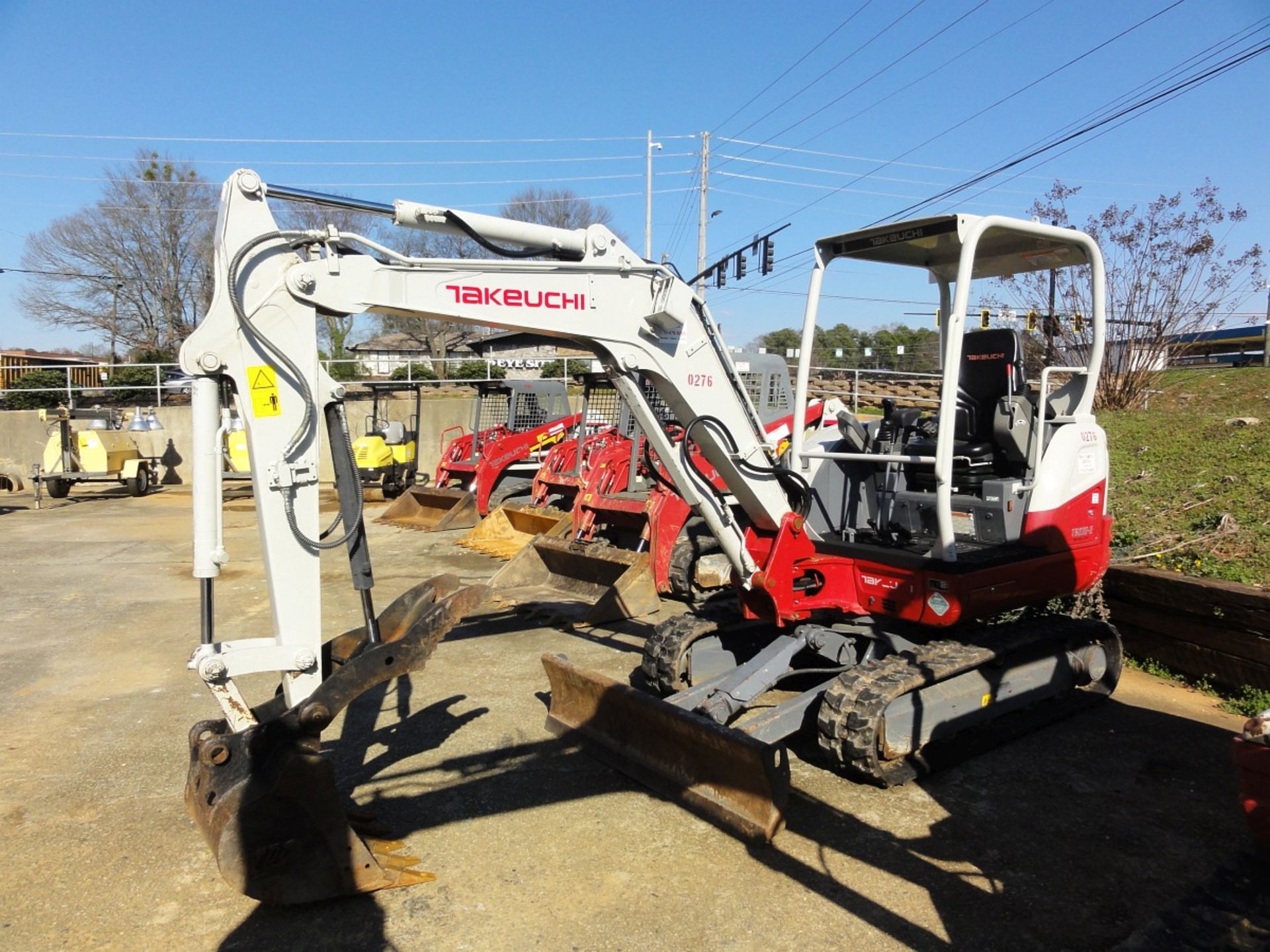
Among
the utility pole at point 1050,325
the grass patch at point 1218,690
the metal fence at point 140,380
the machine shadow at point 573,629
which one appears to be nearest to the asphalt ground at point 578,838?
the grass patch at point 1218,690

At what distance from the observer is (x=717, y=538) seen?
16.6ft

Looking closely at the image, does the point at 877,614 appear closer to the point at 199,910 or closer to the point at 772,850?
the point at 772,850

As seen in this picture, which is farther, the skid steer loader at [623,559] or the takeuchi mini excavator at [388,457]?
the takeuchi mini excavator at [388,457]

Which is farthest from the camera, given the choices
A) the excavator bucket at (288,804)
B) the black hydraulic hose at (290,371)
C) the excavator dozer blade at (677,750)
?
the excavator dozer blade at (677,750)

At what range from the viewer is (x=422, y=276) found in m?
3.88

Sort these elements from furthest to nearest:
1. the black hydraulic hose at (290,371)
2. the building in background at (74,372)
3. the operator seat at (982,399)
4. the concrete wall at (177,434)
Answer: the building in background at (74,372) → the concrete wall at (177,434) → the operator seat at (982,399) → the black hydraulic hose at (290,371)

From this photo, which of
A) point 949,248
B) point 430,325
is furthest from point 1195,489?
point 430,325

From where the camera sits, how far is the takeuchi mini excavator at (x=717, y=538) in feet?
11.6

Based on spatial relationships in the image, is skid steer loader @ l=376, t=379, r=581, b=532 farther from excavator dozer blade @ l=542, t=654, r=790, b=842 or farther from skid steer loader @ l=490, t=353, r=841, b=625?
excavator dozer blade @ l=542, t=654, r=790, b=842

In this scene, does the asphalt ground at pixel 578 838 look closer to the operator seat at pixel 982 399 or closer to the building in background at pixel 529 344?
the operator seat at pixel 982 399

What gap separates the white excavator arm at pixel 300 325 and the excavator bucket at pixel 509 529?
665 cm

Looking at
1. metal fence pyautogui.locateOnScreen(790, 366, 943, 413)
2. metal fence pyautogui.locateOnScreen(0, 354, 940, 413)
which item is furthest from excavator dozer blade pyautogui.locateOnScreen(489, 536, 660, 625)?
metal fence pyautogui.locateOnScreen(790, 366, 943, 413)

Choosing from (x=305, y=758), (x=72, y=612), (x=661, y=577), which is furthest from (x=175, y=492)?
(x=305, y=758)

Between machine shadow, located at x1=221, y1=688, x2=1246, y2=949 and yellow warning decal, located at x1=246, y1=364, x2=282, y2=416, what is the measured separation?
1.99 metres
